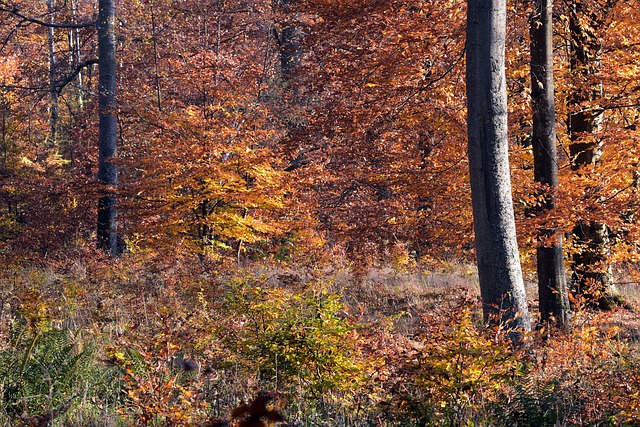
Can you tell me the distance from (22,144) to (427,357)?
21512 mm

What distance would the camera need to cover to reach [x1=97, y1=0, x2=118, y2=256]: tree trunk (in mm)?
16750

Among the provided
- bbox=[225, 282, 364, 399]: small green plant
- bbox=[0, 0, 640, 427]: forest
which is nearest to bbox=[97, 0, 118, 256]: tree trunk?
bbox=[0, 0, 640, 427]: forest

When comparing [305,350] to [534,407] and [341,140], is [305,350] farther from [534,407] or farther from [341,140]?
[341,140]

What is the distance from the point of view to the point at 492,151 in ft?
23.1

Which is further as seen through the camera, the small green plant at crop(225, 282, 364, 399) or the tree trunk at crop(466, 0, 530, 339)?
the tree trunk at crop(466, 0, 530, 339)

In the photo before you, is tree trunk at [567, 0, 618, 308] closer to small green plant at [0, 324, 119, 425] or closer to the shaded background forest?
the shaded background forest

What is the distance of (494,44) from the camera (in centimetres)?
702

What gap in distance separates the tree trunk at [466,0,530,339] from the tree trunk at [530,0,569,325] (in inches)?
68.3

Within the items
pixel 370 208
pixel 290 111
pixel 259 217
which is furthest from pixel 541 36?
pixel 290 111

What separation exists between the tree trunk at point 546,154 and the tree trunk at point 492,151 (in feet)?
5.69

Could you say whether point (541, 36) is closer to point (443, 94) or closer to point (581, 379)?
point (443, 94)

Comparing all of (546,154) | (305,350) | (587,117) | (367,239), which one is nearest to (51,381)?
(305,350)

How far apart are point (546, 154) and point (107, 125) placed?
457 inches

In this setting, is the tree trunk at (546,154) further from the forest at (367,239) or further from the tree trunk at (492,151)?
the tree trunk at (492,151)
